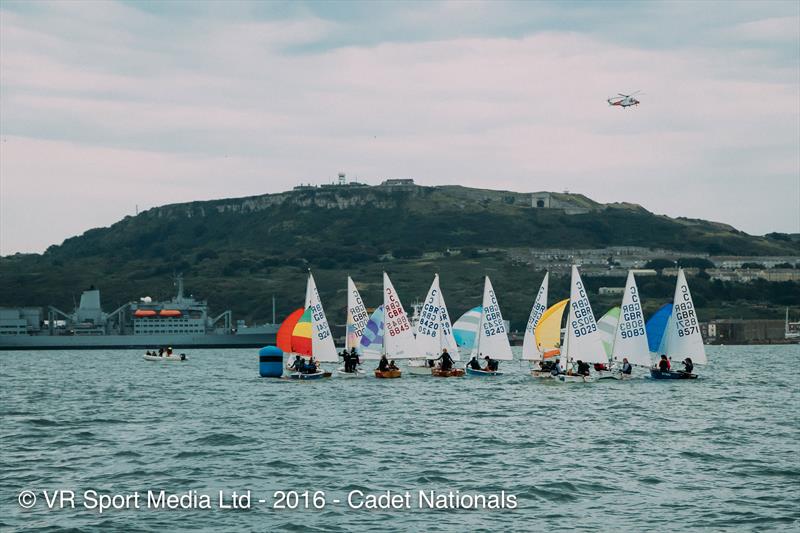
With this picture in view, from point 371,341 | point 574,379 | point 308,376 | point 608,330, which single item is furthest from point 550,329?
point 308,376

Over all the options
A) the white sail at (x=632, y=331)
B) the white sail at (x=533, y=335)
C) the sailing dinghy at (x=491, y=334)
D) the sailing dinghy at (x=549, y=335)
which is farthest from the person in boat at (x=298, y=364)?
the white sail at (x=632, y=331)

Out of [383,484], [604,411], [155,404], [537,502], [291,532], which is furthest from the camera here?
[155,404]

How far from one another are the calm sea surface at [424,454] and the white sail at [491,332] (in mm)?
12634

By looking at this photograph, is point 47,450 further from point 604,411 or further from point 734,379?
point 734,379

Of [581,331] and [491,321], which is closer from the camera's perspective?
[581,331]

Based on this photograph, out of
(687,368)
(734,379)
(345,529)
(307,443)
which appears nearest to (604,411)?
(307,443)

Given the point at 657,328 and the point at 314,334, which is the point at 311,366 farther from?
the point at 657,328

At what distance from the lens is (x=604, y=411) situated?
54781mm

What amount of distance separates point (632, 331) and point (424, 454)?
40082 millimetres

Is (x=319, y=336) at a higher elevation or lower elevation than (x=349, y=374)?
higher

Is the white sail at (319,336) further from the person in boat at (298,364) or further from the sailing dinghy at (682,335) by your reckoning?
the sailing dinghy at (682,335)

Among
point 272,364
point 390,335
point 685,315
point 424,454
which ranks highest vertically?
point 685,315

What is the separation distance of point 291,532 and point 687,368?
54850 millimetres

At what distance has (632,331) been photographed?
250 feet
